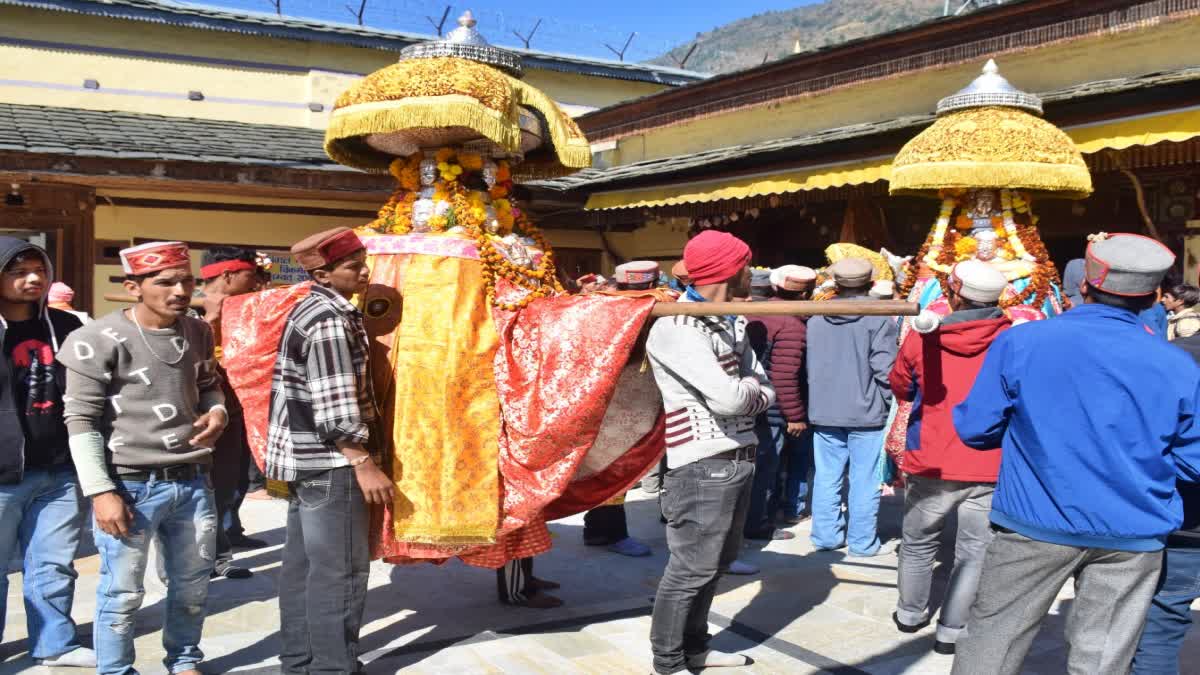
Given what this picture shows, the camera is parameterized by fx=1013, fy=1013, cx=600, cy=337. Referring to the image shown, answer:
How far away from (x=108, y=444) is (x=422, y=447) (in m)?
1.21

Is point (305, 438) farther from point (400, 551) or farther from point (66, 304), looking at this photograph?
point (66, 304)

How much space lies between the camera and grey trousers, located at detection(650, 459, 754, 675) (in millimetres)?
3936

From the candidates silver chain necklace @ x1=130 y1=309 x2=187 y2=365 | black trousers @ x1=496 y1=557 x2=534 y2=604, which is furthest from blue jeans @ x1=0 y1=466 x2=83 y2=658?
black trousers @ x1=496 y1=557 x2=534 y2=604

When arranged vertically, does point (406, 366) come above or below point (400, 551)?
above

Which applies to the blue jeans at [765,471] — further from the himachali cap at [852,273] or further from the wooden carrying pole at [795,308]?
the wooden carrying pole at [795,308]

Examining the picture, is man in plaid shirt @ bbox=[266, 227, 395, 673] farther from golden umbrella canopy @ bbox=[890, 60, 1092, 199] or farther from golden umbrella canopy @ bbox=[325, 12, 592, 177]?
golden umbrella canopy @ bbox=[890, 60, 1092, 199]

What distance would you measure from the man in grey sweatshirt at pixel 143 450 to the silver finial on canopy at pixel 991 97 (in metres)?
4.89

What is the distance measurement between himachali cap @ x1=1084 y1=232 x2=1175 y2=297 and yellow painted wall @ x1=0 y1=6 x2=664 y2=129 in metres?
11.9

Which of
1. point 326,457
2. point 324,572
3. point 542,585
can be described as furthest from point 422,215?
point 542,585

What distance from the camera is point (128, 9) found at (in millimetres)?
12359

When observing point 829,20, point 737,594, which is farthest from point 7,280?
point 829,20

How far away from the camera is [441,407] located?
4379 mm

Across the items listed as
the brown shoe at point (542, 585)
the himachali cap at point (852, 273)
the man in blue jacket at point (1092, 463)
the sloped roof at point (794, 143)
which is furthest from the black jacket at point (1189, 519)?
the sloped roof at point (794, 143)

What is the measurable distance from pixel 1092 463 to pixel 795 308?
45.5 inches
